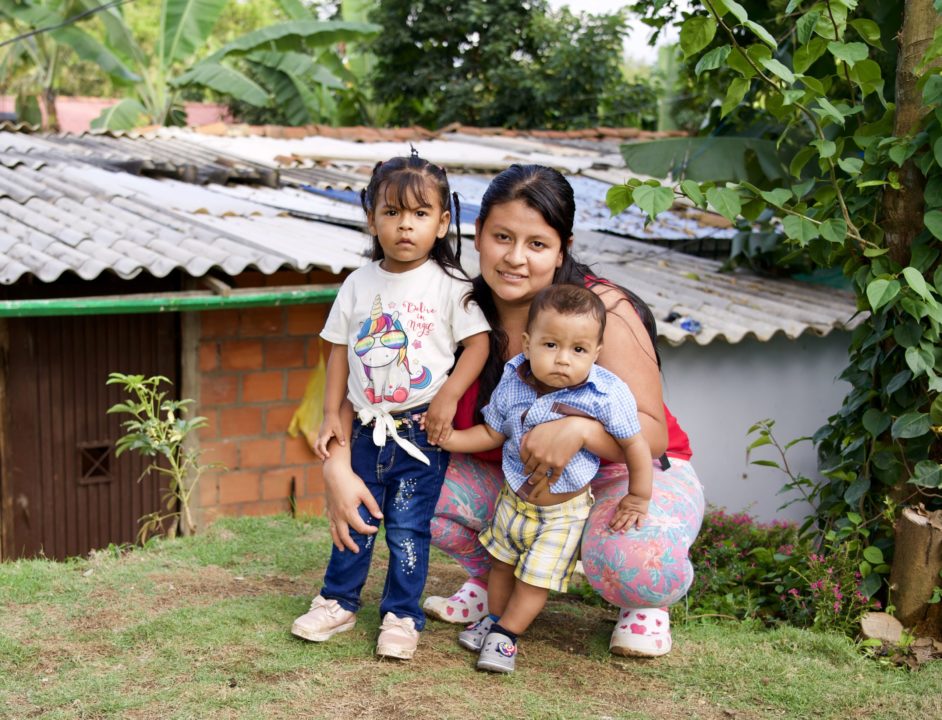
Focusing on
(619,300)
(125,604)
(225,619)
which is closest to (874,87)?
(619,300)

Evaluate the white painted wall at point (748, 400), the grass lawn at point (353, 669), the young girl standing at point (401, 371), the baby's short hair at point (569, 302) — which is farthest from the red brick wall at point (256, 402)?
the baby's short hair at point (569, 302)

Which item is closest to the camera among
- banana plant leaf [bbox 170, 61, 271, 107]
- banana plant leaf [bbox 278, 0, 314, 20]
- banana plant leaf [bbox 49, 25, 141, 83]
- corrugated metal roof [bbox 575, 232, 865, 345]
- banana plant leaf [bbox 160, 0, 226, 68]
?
corrugated metal roof [bbox 575, 232, 865, 345]

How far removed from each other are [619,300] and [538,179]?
0.41 meters

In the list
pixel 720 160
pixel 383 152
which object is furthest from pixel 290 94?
pixel 720 160

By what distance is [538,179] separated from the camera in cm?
284

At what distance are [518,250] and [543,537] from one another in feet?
2.65

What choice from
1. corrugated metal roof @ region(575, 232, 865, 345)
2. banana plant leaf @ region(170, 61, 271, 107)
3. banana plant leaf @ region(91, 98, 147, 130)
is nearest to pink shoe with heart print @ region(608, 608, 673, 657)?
corrugated metal roof @ region(575, 232, 865, 345)

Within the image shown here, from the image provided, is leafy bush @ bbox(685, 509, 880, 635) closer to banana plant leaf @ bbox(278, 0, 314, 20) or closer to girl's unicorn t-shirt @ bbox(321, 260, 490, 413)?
girl's unicorn t-shirt @ bbox(321, 260, 490, 413)

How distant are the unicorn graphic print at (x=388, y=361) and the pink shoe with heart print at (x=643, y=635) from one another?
3.11 ft

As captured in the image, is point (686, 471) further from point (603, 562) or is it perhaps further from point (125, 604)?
point (125, 604)

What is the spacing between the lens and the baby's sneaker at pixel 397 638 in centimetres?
290

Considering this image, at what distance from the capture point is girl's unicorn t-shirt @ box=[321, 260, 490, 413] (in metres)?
2.91

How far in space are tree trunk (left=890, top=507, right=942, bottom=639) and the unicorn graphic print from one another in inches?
67.2

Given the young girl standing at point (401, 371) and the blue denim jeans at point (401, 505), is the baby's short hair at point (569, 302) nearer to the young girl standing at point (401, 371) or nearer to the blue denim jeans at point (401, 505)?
the young girl standing at point (401, 371)
